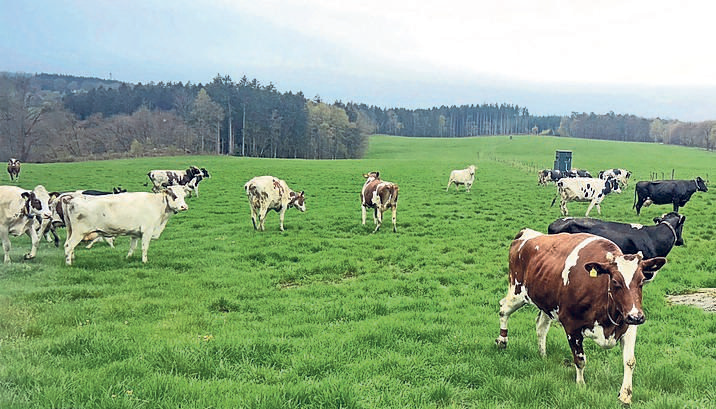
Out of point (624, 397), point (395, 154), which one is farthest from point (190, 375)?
point (395, 154)

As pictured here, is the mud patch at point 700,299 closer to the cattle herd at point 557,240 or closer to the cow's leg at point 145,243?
the cattle herd at point 557,240

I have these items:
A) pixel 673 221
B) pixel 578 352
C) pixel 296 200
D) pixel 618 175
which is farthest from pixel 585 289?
pixel 618 175

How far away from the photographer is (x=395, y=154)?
9138 cm

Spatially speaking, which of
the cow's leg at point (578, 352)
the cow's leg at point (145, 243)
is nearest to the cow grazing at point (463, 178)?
the cow's leg at point (145, 243)

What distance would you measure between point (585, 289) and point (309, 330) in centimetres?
377

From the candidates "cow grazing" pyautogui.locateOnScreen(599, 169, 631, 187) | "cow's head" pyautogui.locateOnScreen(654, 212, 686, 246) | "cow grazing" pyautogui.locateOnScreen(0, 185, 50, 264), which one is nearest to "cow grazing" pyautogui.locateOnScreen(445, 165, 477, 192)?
"cow grazing" pyautogui.locateOnScreen(599, 169, 631, 187)

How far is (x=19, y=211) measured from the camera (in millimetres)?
10633

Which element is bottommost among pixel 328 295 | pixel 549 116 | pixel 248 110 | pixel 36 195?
pixel 328 295

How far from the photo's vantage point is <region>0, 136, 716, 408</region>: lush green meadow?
15.2ft

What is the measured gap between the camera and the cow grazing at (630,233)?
866 cm

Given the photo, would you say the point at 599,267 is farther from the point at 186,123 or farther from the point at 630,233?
the point at 186,123

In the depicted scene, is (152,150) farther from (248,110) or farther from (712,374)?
(712,374)

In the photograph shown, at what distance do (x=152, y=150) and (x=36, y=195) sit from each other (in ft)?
124

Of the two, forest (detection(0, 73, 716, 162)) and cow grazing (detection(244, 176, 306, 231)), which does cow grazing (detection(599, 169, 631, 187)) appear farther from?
forest (detection(0, 73, 716, 162))
